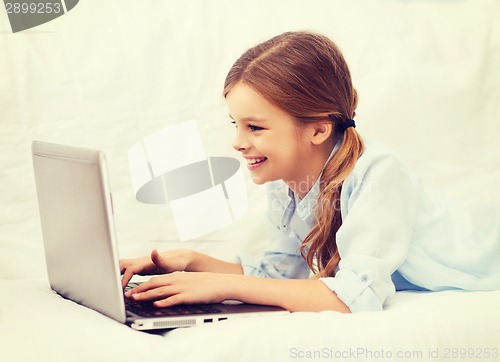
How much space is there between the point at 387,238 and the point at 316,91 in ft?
0.91

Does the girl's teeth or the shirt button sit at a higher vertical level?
the girl's teeth

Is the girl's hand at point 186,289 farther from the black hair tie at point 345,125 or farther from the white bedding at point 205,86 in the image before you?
the white bedding at point 205,86

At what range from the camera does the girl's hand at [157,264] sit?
50.2 inches

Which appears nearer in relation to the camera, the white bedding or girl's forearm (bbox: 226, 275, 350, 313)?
girl's forearm (bbox: 226, 275, 350, 313)

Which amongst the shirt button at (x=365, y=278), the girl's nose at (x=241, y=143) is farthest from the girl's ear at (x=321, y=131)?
the shirt button at (x=365, y=278)

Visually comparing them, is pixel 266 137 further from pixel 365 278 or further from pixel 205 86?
pixel 205 86

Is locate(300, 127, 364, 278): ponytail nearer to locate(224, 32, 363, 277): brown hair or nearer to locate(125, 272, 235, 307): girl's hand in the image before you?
locate(224, 32, 363, 277): brown hair

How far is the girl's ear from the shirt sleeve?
9 cm

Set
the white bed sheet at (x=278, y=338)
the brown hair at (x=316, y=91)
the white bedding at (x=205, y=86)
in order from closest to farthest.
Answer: the white bed sheet at (x=278, y=338) → the brown hair at (x=316, y=91) → the white bedding at (x=205, y=86)

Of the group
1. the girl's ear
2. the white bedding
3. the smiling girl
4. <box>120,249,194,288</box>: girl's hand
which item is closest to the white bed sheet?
the smiling girl

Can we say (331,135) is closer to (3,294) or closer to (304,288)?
(304,288)

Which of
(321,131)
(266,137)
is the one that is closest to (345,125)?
(321,131)

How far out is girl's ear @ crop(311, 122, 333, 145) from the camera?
4.24 feet

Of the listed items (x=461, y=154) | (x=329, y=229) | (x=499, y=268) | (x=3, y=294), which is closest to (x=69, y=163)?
(x=3, y=294)
